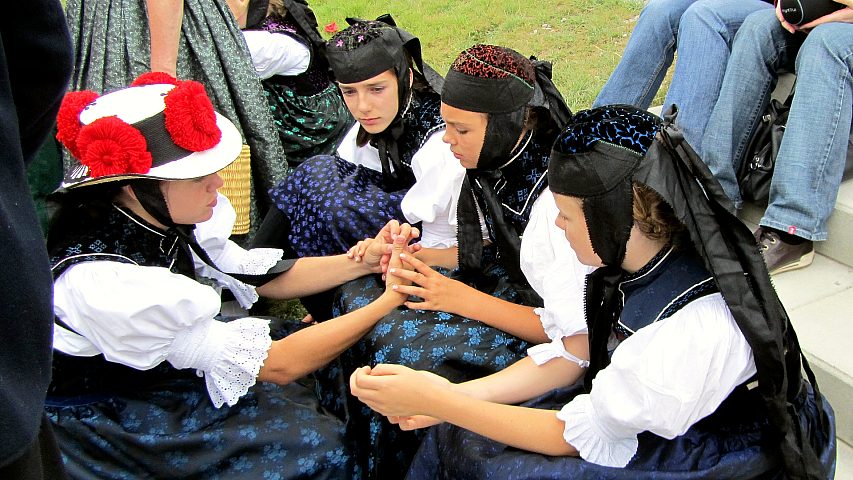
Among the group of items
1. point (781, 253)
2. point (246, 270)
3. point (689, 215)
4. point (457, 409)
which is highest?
point (689, 215)

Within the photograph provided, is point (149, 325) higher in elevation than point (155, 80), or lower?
lower

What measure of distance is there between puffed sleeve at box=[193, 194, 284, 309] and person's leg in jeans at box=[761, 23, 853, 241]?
1785 millimetres

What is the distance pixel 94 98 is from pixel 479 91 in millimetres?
1098

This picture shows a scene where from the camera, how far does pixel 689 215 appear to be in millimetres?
1586

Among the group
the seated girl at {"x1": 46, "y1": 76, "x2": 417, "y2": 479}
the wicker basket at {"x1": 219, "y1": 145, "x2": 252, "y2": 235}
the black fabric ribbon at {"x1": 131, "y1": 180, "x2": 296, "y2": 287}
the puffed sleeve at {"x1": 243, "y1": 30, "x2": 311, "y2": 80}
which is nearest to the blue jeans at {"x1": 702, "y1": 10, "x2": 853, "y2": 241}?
the seated girl at {"x1": 46, "y1": 76, "x2": 417, "y2": 479}

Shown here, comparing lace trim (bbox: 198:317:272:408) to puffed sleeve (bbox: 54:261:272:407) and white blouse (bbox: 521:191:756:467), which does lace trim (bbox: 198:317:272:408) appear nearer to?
puffed sleeve (bbox: 54:261:272:407)

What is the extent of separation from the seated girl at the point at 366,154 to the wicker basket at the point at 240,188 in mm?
383

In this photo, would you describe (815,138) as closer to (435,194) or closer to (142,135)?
(435,194)

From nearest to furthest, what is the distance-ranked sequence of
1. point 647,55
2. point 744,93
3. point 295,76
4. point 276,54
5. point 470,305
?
point 470,305 < point 744,93 < point 647,55 < point 276,54 < point 295,76

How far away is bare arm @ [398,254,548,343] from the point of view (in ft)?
7.28

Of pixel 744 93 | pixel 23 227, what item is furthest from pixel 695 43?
pixel 23 227

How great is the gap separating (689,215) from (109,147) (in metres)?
1.36

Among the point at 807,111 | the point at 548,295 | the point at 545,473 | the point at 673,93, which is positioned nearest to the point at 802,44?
the point at 807,111

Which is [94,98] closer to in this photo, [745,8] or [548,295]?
[548,295]
